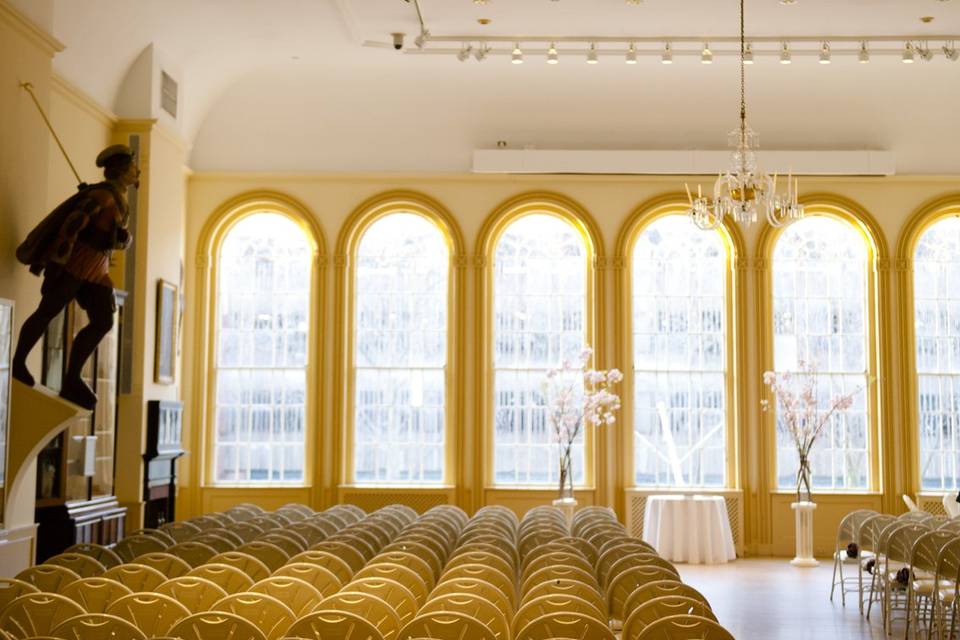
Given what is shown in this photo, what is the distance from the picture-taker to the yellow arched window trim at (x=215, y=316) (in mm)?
13289

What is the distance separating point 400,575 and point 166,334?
23.9 feet

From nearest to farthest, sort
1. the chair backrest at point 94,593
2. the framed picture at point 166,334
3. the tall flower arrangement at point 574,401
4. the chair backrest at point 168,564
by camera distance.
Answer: the chair backrest at point 94,593, the chair backrest at point 168,564, the framed picture at point 166,334, the tall flower arrangement at point 574,401

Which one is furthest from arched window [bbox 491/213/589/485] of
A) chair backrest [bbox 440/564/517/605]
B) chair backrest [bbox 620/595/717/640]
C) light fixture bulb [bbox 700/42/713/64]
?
chair backrest [bbox 620/595/717/640]

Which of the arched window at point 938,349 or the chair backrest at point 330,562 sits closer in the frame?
the chair backrest at point 330,562

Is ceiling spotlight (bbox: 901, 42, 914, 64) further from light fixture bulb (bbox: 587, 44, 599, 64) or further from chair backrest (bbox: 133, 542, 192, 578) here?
chair backrest (bbox: 133, 542, 192, 578)

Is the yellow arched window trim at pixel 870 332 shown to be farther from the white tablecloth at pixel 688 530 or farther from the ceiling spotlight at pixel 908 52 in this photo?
the ceiling spotlight at pixel 908 52

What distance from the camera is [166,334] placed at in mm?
11719

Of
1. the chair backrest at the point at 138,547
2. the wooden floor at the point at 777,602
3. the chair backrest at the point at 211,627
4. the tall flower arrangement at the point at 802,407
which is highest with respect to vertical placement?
the tall flower arrangement at the point at 802,407

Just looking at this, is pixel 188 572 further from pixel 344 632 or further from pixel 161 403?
pixel 161 403

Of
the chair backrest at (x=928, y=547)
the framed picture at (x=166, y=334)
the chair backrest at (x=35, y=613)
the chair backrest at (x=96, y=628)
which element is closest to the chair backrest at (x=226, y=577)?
the chair backrest at (x=35, y=613)

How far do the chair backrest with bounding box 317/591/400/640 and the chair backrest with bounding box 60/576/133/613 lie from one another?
101 cm

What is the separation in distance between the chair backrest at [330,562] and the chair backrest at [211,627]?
160 centimetres

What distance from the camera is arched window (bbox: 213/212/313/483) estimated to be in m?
13.4

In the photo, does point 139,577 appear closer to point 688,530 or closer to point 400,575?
point 400,575
